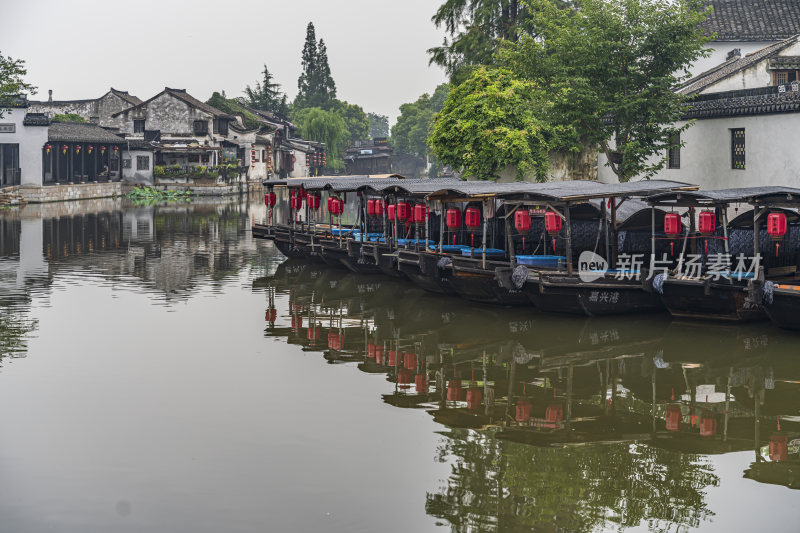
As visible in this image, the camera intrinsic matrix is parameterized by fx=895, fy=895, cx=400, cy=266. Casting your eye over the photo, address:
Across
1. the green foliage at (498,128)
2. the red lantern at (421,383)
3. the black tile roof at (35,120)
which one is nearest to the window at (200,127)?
the black tile roof at (35,120)

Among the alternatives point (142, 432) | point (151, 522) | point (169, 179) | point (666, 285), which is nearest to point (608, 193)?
point (666, 285)

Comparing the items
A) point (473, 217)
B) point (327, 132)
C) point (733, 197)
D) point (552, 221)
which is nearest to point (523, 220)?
point (552, 221)

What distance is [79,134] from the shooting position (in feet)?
191

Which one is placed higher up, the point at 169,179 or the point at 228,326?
the point at 169,179

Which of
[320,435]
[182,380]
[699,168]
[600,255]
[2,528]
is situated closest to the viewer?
[2,528]

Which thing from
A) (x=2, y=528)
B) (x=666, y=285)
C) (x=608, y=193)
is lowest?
(x=2, y=528)

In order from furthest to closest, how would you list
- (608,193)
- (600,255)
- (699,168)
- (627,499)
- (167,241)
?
(167,241), (699,168), (600,255), (608,193), (627,499)

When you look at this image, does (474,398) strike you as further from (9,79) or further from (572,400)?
(9,79)

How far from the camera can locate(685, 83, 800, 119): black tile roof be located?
2462 cm

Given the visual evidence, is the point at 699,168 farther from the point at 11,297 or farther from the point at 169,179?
the point at 169,179

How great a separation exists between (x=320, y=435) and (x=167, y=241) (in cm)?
2467

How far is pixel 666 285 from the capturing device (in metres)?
17.6

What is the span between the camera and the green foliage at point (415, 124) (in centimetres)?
11285

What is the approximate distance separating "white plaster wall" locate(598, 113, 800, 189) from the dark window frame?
11cm
